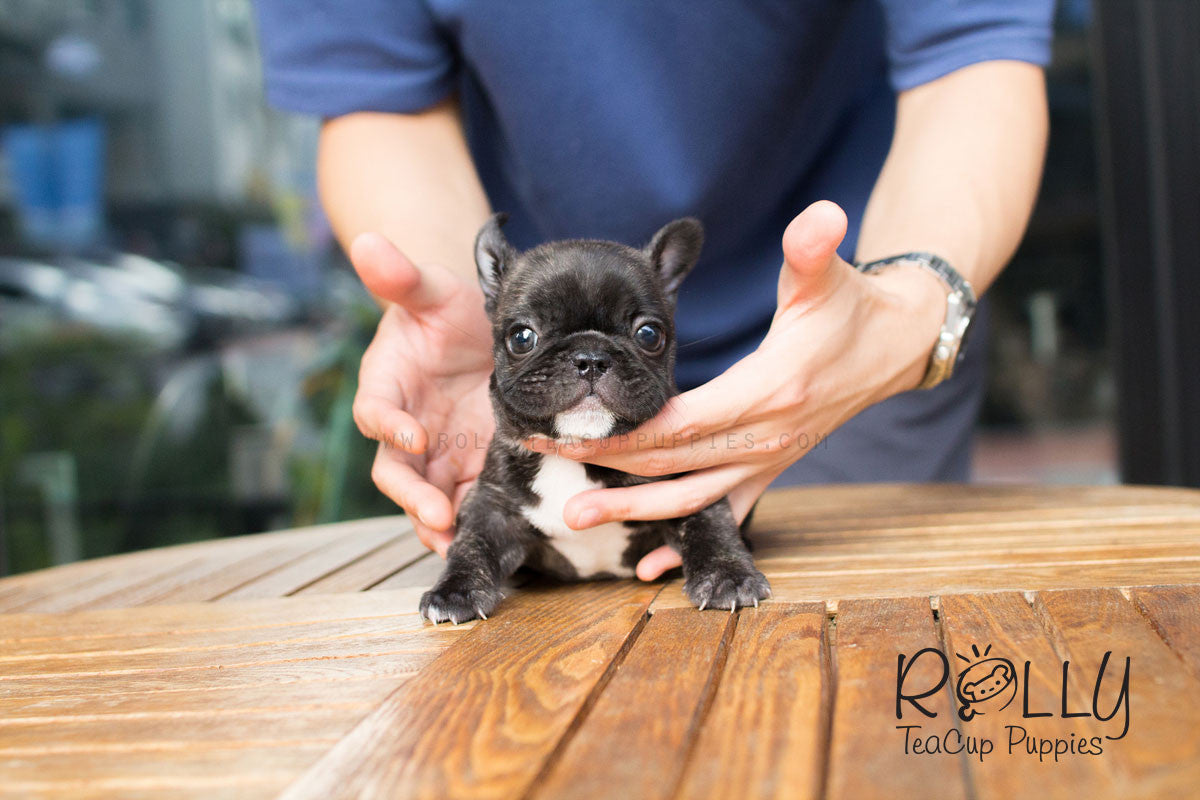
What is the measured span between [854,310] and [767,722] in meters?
0.75

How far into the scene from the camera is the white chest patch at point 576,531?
144 centimetres

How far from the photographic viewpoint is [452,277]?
173cm

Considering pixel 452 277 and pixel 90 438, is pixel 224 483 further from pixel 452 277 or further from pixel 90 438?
pixel 452 277

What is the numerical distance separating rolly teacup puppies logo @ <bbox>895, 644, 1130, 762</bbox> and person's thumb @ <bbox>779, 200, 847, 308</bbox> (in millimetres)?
506

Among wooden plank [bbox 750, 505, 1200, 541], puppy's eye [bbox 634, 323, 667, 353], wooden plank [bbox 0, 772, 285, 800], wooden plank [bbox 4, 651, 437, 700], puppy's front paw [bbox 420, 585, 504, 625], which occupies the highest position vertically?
puppy's eye [bbox 634, 323, 667, 353]

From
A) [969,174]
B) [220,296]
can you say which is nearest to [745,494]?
[969,174]

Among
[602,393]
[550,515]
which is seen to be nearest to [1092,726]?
[602,393]

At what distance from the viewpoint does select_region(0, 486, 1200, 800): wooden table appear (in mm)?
686

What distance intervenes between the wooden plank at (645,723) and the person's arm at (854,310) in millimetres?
346

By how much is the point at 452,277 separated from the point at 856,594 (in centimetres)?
95

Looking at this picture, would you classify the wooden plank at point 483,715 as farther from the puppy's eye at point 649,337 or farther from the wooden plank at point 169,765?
the puppy's eye at point 649,337

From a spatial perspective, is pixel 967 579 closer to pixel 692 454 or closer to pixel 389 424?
pixel 692 454

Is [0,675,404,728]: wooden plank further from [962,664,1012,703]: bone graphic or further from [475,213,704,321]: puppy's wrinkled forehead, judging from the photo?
[475,213,704,321]: puppy's wrinkled forehead

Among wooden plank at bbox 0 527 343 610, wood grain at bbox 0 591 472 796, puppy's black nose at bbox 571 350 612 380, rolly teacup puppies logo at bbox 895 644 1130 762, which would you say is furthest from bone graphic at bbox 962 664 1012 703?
wooden plank at bbox 0 527 343 610
